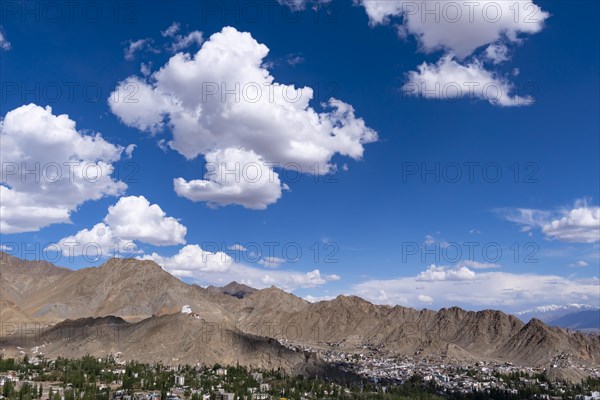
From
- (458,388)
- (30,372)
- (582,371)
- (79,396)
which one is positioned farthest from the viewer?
(582,371)

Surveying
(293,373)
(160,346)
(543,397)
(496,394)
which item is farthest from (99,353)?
(543,397)

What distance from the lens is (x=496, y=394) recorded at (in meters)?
152

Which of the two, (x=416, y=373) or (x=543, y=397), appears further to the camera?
(x=416, y=373)

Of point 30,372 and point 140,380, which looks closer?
point 140,380

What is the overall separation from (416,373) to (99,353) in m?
104

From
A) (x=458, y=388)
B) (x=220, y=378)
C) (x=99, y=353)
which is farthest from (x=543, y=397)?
(x=99, y=353)

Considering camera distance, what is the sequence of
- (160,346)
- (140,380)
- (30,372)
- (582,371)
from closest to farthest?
(140,380) → (30,372) → (160,346) → (582,371)

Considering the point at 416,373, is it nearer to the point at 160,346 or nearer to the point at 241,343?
the point at 241,343

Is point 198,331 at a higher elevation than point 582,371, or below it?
higher

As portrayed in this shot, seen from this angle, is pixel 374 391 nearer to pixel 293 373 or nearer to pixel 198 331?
pixel 293 373

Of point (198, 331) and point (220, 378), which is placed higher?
point (198, 331)

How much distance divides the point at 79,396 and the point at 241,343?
68.8 m

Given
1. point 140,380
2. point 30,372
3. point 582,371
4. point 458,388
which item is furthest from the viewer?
point 582,371

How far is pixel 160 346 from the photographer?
584ft
